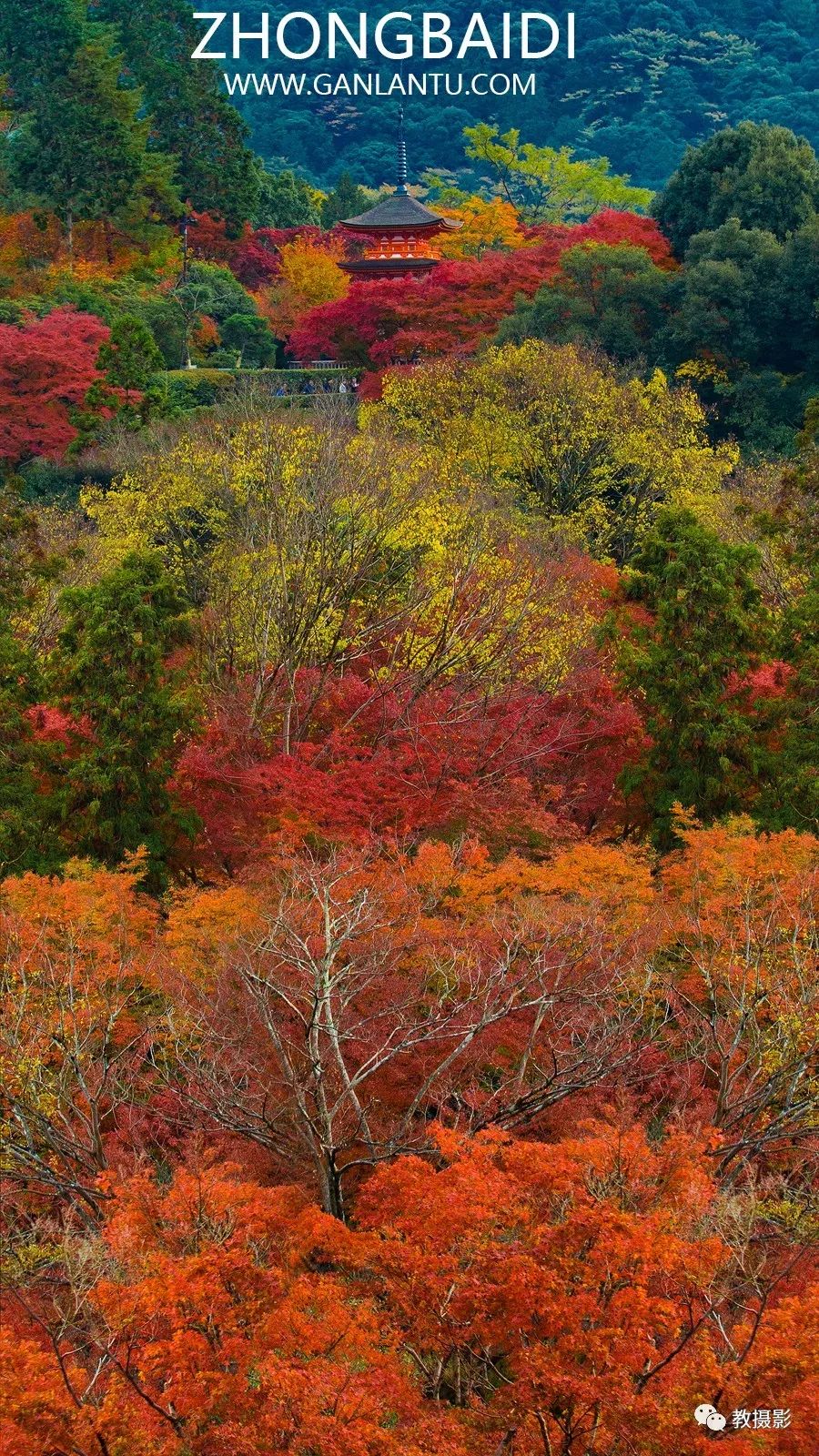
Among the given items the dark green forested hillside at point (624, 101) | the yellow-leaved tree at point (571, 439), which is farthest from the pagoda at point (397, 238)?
the dark green forested hillside at point (624, 101)

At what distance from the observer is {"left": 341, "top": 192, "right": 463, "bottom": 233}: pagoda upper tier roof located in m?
58.5

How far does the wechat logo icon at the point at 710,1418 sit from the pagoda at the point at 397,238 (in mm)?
51797

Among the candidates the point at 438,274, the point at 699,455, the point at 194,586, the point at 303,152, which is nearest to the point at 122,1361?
the point at 194,586

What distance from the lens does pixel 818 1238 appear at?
41.7ft

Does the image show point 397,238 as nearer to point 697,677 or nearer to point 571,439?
point 571,439

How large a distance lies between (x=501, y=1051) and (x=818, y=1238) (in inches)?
151

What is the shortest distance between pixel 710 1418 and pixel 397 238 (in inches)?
2180

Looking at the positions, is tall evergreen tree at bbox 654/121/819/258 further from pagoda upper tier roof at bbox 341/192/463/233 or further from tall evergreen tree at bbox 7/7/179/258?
tall evergreen tree at bbox 7/7/179/258

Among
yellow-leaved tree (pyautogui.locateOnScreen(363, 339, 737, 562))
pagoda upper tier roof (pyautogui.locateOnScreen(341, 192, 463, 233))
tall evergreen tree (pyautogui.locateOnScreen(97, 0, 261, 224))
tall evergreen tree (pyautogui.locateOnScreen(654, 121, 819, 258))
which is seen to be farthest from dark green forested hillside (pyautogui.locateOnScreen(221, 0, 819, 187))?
yellow-leaved tree (pyautogui.locateOnScreen(363, 339, 737, 562))

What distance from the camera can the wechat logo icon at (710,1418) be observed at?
32.8ft

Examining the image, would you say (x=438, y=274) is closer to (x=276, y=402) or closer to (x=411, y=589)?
(x=276, y=402)

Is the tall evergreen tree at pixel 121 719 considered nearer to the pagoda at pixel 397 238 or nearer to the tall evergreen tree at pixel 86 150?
the pagoda at pixel 397 238

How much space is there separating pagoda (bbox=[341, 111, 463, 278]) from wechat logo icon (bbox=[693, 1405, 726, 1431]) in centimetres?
5180

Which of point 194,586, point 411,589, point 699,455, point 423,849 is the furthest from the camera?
point 699,455
